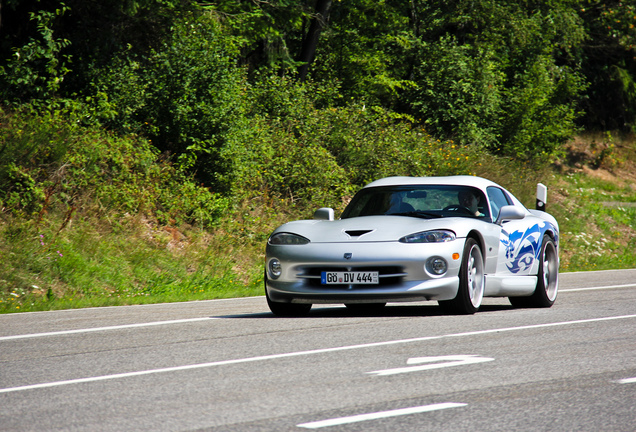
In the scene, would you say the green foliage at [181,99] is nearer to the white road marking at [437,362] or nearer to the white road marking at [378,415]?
the white road marking at [437,362]

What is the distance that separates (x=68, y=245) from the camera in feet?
46.2

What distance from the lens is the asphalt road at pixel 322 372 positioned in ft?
15.6

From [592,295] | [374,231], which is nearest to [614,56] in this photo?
[592,295]

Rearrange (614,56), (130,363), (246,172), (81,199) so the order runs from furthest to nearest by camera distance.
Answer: (614,56), (246,172), (81,199), (130,363)

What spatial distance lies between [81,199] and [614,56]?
33.5 metres

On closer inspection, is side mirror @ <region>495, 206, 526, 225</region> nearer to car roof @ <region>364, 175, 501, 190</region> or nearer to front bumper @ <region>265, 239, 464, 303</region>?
car roof @ <region>364, 175, 501, 190</region>

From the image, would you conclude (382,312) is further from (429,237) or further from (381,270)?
(429,237)

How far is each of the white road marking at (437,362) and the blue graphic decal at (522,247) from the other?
3.73m

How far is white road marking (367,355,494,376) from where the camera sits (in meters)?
6.12

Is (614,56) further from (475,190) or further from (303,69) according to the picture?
(475,190)

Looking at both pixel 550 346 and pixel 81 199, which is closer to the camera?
pixel 550 346

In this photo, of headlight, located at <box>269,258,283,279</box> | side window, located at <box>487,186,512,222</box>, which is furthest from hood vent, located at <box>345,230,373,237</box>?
side window, located at <box>487,186,512,222</box>

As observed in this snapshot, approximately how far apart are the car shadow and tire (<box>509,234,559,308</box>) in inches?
9.4

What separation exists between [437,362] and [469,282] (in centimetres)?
299
